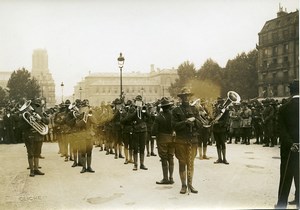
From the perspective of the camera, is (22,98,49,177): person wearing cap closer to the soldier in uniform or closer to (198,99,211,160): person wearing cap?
(198,99,211,160): person wearing cap

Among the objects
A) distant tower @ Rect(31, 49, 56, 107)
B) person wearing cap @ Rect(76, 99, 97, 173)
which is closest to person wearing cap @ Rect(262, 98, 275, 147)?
person wearing cap @ Rect(76, 99, 97, 173)

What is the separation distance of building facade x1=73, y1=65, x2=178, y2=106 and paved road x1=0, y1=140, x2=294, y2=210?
87047mm

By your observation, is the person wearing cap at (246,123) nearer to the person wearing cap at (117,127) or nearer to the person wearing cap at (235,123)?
the person wearing cap at (235,123)

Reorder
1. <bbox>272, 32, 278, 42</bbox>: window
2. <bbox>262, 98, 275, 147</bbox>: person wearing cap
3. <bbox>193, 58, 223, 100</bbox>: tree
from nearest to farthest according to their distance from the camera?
<bbox>262, 98, 275, 147</bbox>: person wearing cap → <bbox>272, 32, 278, 42</bbox>: window → <bbox>193, 58, 223, 100</bbox>: tree

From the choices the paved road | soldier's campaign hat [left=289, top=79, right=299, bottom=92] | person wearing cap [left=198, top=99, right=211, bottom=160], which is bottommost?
the paved road

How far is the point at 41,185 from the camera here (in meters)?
9.69

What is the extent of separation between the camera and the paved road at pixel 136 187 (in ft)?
26.2

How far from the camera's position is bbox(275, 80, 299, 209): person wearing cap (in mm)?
7152

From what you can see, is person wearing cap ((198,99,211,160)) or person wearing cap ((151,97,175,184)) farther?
person wearing cap ((198,99,211,160))

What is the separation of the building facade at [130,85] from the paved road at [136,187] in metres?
87.0

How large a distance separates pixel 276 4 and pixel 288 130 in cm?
450

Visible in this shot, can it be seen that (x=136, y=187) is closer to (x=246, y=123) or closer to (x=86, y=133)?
(x=86, y=133)

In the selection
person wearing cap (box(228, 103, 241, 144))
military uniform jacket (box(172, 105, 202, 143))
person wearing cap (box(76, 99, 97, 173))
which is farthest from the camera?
person wearing cap (box(228, 103, 241, 144))

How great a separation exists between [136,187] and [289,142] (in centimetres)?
390
